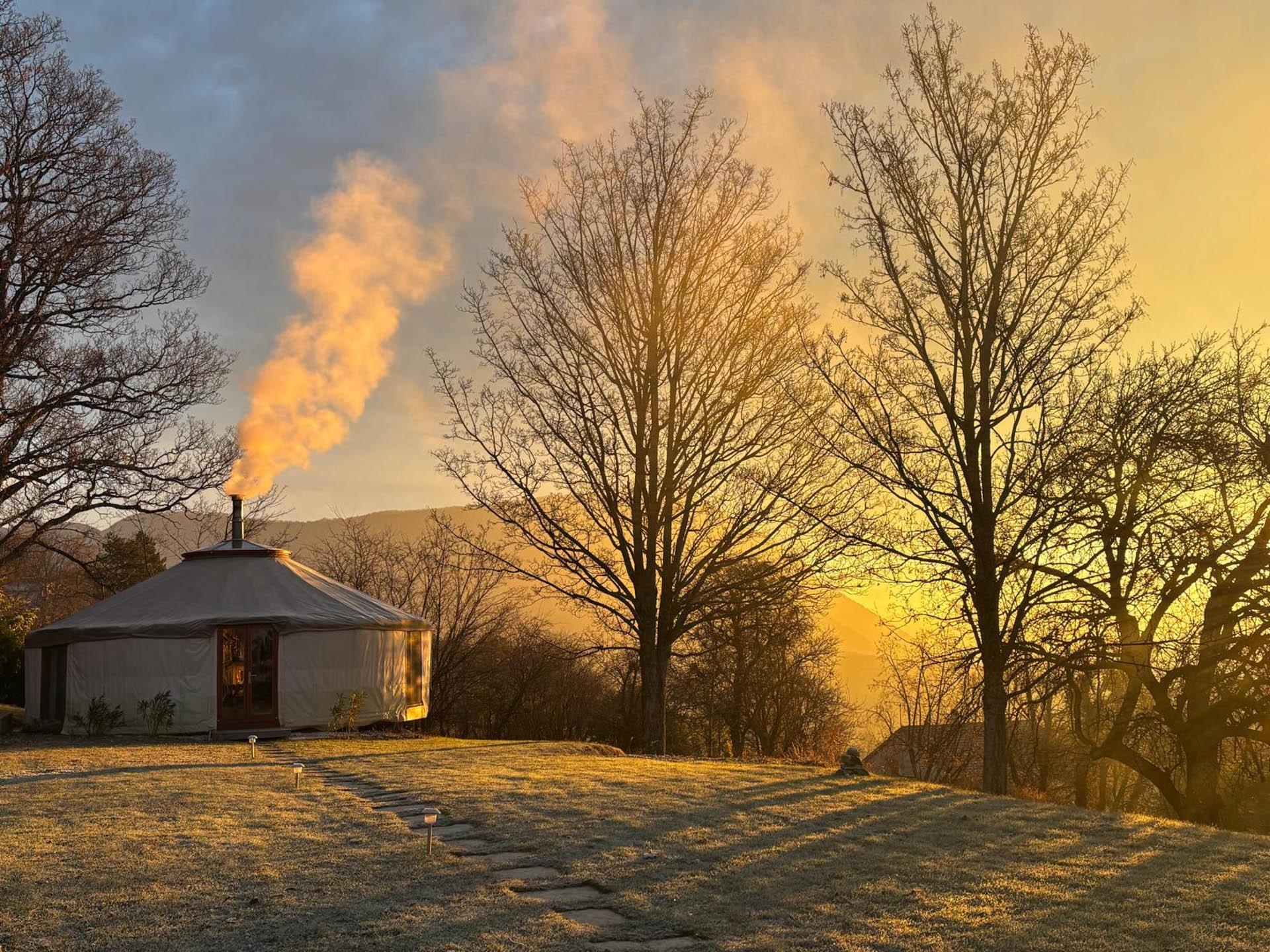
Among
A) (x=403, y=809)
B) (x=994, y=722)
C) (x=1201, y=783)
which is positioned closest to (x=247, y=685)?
(x=403, y=809)

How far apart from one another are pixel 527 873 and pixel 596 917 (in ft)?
3.03

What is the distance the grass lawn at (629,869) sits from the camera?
4176 mm

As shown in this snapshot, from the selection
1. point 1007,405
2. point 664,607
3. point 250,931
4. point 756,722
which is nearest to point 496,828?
point 250,931

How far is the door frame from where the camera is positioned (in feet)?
47.5

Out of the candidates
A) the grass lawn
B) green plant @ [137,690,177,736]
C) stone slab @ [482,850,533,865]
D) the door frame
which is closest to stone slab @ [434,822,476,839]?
the grass lawn

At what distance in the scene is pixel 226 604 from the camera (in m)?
15.1

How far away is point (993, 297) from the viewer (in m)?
10.5

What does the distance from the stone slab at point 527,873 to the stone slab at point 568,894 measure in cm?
21

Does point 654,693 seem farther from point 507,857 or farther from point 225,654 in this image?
point 507,857

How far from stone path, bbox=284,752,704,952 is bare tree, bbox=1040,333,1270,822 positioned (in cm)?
707

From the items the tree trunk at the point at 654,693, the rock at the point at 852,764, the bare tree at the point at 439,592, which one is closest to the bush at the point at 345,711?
the tree trunk at the point at 654,693

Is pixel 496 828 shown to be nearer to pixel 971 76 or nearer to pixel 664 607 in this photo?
pixel 664 607

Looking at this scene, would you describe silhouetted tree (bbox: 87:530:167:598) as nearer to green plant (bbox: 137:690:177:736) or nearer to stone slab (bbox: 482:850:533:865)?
green plant (bbox: 137:690:177:736)

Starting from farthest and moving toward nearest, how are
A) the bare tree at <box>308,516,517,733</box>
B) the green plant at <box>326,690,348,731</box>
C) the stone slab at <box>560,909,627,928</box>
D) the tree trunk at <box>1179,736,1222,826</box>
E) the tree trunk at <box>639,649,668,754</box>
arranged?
1. the bare tree at <box>308,516,517,733</box>
2. the green plant at <box>326,690,348,731</box>
3. the tree trunk at <box>639,649,668,754</box>
4. the tree trunk at <box>1179,736,1222,826</box>
5. the stone slab at <box>560,909,627,928</box>
